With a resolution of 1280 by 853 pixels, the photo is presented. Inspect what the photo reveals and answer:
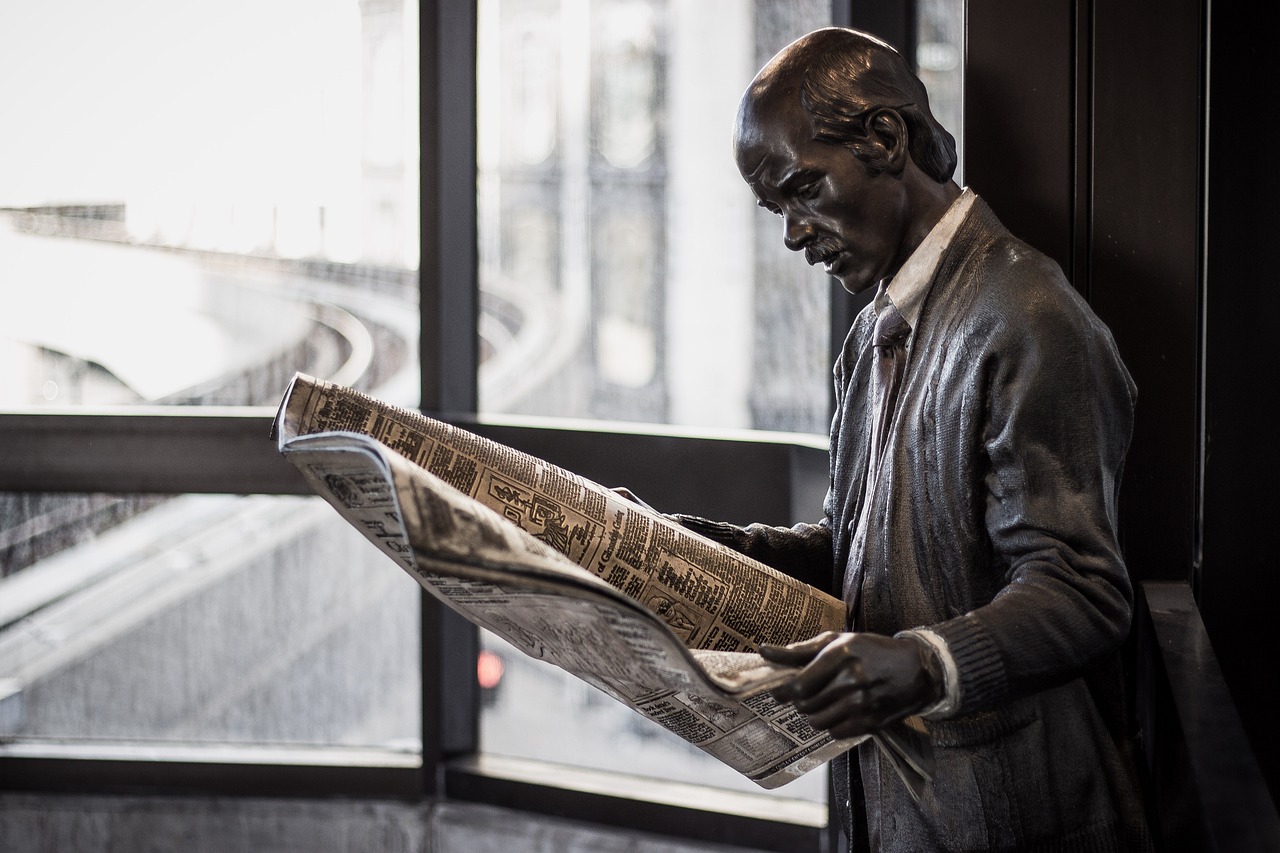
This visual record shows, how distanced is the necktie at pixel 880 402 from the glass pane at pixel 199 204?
6.20 feet

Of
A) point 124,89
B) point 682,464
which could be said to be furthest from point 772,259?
point 124,89

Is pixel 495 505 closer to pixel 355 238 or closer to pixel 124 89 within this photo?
pixel 355 238

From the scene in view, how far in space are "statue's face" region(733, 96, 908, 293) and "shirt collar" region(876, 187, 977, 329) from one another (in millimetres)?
24

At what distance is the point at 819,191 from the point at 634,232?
5.69 ft

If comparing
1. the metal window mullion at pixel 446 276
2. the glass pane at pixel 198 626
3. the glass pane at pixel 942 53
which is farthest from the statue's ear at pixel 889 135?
the glass pane at pixel 198 626

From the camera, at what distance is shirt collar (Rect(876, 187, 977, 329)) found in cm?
135

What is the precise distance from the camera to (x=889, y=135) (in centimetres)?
132

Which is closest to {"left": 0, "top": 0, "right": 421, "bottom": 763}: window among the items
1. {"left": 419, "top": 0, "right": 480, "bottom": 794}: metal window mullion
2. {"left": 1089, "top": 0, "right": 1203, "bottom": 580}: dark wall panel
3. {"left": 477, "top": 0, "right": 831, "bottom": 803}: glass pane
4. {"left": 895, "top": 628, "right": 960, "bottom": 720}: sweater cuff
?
{"left": 419, "top": 0, "right": 480, "bottom": 794}: metal window mullion

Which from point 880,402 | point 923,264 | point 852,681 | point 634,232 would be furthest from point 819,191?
point 634,232

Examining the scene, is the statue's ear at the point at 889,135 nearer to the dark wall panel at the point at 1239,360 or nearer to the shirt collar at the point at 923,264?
the shirt collar at the point at 923,264

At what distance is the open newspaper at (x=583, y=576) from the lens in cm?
101

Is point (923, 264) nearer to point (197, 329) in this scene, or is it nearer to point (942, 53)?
point (942, 53)

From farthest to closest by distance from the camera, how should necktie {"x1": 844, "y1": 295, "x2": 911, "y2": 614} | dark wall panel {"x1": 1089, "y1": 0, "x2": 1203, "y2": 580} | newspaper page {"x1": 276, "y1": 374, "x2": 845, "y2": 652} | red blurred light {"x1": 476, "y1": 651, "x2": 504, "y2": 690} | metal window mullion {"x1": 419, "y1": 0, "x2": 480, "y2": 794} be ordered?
red blurred light {"x1": 476, "y1": 651, "x2": 504, "y2": 690}, metal window mullion {"x1": 419, "y1": 0, "x2": 480, "y2": 794}, dark wall panel {"x1": 1089, "y1": 0, "x2": 1203, "y2": 580}, necktie {"x1": 844, "y1": 295, "x2": 911, "y2": 614}, newspaper page {"x1": 276, "y1": 374, "x2": 845, "y2": 652}

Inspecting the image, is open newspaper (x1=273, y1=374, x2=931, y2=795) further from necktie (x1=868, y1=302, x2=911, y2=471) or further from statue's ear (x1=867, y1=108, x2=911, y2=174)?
statue's ear (x1=867, y1=108, x2=911, y2=174)
